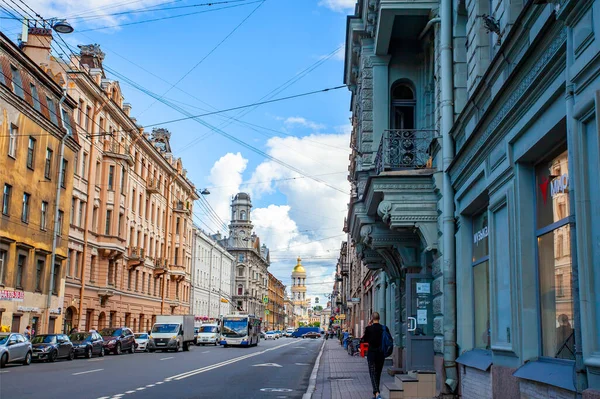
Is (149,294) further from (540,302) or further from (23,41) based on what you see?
(540,302)

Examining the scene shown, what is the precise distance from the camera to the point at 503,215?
10242 mm

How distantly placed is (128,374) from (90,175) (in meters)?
29.1

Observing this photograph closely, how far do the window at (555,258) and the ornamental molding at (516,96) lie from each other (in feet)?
3.06

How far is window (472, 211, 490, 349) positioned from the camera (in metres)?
11.8

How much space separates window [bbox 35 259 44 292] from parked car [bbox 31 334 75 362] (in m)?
6.92

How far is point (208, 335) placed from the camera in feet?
197

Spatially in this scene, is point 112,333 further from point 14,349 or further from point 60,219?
point 14,349

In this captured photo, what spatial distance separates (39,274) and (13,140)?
7.89m

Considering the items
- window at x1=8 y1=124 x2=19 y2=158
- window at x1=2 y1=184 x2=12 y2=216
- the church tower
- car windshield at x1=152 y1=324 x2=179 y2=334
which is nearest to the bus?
car windshield at x1=152 y1=324 x2=179 y2=334

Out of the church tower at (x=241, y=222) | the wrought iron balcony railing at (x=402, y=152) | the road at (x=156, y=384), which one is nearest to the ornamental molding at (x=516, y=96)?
the wrought iron balcony railing at (x=402, y=152)

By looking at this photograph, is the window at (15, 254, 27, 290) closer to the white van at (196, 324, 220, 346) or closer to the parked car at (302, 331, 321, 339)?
the white van at (196, 324, 220, 346)

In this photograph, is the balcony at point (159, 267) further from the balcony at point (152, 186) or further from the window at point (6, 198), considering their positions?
the window at point (6, 198)

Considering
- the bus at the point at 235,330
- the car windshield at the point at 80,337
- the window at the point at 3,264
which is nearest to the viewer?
the window at the point at 3,264

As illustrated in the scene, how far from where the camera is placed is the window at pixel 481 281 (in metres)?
11.8
